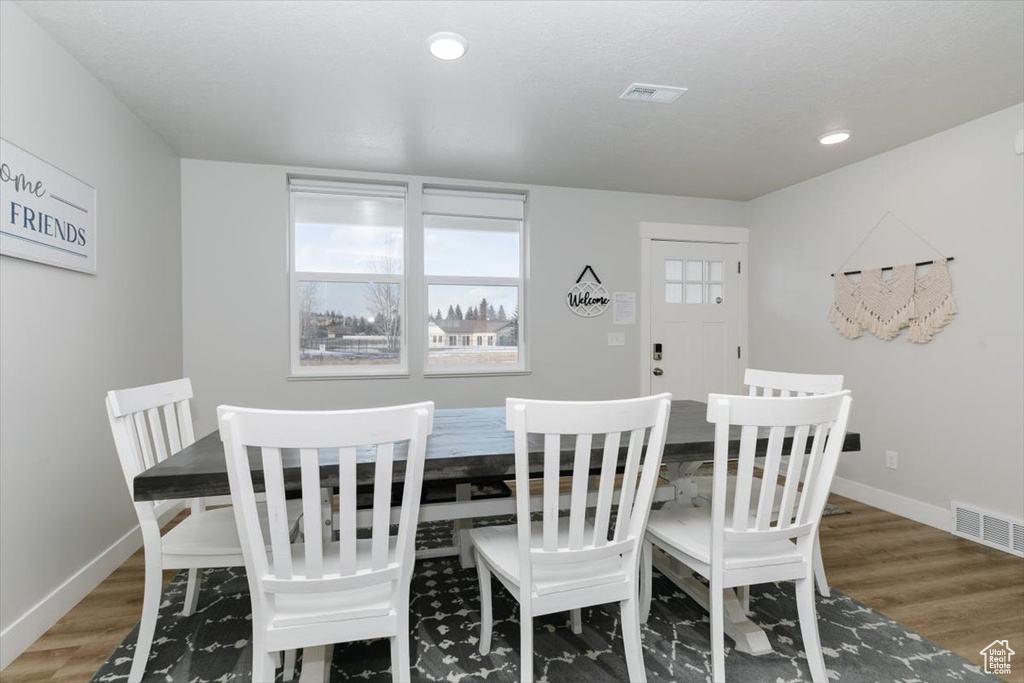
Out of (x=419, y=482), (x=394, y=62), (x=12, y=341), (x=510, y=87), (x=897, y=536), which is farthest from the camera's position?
(x=897, y=536)

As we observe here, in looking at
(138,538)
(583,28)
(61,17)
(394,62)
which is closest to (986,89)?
(583,28)

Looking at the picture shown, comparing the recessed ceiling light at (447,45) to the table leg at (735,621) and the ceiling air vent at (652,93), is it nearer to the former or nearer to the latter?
the ceiling air vent at (652,93)

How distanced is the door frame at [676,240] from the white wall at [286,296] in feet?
0.22

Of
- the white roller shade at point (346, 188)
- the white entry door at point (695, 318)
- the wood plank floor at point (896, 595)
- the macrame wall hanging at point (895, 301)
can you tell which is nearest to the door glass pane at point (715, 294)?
the white entry door at point (695, 318)

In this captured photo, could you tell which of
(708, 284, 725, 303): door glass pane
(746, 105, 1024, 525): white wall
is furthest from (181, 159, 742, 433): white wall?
(746, 105, 1024, 525): white wall

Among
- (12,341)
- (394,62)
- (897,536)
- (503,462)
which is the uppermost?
(394,62)

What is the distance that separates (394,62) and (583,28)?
81 cm

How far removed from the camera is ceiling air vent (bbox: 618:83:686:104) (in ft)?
7.88

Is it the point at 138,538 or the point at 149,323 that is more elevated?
the point at 149,323

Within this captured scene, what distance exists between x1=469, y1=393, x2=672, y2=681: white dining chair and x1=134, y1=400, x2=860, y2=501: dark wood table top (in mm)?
174

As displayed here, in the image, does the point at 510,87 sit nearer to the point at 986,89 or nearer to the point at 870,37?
the point at 870,37

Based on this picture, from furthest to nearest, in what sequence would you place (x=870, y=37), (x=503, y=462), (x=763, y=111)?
1. (x=763, y=111)
2. (x=870, y=37)
3. (x=503, y=462)

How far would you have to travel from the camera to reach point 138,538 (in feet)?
9.00

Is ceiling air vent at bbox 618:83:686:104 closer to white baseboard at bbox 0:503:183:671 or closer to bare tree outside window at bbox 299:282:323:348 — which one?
bare tree outside window at bbox 299:282:323:348
